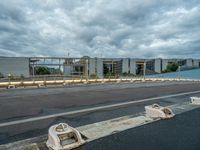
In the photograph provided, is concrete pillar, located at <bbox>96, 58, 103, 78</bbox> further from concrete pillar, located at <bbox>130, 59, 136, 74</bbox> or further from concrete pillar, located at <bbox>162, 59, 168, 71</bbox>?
concrete pillar, located at <bbox>162, 59, 168, 71</bbox>

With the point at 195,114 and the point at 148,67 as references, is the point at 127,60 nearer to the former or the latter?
the point at 148,67

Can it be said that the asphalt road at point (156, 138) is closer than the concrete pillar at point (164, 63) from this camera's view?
Yes

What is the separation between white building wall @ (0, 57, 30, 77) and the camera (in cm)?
6319

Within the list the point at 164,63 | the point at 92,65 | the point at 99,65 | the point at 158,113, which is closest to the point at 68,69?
the point at 92,65

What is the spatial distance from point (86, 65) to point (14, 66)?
3570cm

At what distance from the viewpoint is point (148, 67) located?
105m

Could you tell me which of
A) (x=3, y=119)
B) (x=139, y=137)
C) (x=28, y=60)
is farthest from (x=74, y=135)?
(x=28, y=60)

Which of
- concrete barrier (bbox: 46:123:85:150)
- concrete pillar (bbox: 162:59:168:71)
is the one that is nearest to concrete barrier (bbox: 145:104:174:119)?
concrete barrier (bbox: 46:123:85:150)

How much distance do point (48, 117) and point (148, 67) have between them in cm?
10311

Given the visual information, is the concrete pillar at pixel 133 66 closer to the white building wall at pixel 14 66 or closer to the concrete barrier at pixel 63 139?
the white building wall at pixel 14 66

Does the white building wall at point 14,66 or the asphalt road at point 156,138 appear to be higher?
the white building wall at point 14,66

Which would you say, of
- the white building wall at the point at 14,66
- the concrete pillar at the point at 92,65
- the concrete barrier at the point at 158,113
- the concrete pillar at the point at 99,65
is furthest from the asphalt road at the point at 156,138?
the concrete pillar at the point at 99,65

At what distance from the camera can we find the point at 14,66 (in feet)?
213

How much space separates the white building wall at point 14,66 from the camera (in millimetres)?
63191
